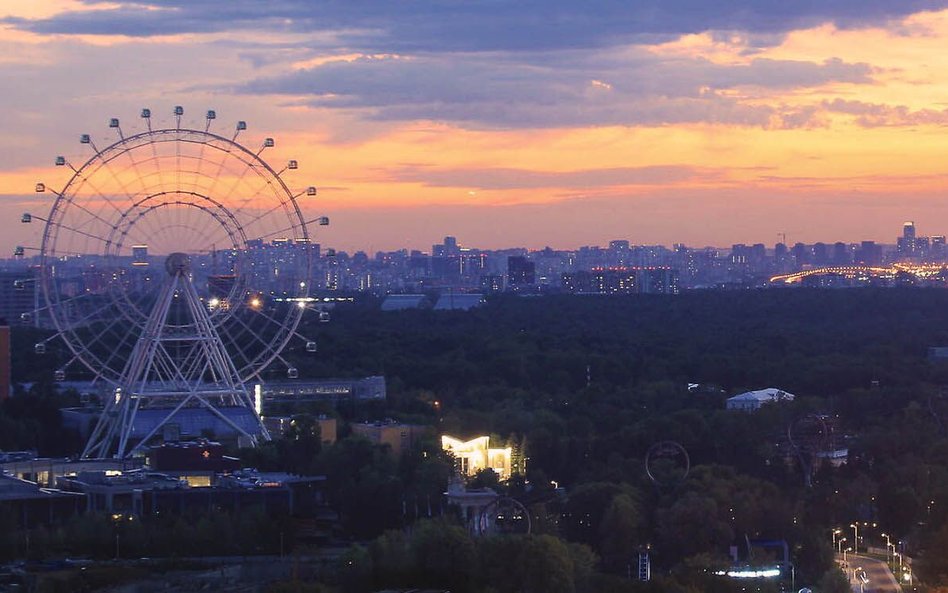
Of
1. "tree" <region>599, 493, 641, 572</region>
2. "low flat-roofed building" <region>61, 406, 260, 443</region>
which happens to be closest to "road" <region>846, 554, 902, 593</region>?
"tree" <region>599, 493, 641, 572</region>

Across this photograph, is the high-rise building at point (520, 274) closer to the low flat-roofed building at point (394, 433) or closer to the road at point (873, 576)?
the low flat-roofed building at point (394, 433)

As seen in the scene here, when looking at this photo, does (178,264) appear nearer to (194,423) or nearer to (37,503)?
(194,423)

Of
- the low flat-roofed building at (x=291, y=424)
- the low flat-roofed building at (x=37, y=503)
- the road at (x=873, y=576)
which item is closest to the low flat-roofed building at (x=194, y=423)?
the low flat-roofed building at (x=291, y=424)

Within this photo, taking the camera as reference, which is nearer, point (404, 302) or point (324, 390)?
point (324, 390)

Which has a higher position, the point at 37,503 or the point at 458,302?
the point at 458,302

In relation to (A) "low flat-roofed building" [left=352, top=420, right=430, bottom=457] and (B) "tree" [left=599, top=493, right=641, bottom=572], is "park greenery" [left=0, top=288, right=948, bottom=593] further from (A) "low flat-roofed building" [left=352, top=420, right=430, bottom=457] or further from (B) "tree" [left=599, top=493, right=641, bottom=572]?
(A) "low flat-roofed building" [left=352, top=420, right=430, bottom=457]

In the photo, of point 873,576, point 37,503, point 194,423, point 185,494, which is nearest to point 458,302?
point 194,423
